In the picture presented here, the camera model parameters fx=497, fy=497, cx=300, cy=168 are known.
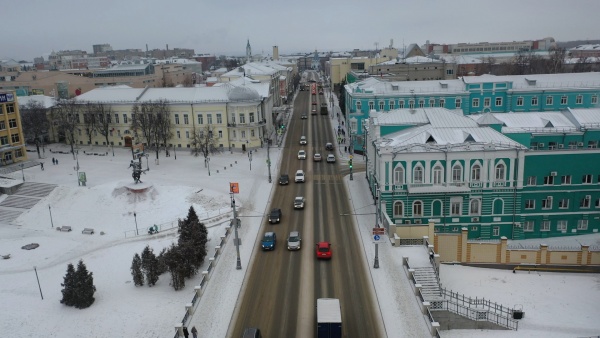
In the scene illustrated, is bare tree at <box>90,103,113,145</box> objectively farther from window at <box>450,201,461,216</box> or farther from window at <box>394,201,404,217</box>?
window at <box>450,201,461,216</box>

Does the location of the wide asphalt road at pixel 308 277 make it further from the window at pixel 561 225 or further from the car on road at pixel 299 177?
the window at pixel 561 225

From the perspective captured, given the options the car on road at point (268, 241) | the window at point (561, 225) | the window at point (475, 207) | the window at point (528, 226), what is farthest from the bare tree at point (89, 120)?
the window at point (561, 225)

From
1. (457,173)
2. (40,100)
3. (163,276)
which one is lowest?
(163,276)

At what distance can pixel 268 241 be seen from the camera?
121 feet

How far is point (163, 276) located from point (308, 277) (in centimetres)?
1072

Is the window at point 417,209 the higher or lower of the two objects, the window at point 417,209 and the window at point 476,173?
the lower

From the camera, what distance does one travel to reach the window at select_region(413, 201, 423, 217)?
41938 mm

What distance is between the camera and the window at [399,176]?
41562 millimetres

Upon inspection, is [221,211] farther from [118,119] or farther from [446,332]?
[118,119]

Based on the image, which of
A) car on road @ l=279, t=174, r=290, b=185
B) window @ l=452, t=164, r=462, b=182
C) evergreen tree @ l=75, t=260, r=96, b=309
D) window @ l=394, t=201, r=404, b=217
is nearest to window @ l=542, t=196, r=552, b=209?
window @ l=452, t=164, r=462, b=182

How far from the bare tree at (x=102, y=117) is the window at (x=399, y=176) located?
170ft

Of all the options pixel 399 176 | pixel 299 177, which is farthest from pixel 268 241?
pixel 299 177

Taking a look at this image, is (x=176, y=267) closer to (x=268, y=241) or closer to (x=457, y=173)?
(x=268, y=241)

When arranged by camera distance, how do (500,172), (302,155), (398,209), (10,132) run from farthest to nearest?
(302,155), (10,132), (398,209), (500,172)
